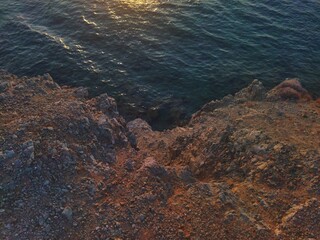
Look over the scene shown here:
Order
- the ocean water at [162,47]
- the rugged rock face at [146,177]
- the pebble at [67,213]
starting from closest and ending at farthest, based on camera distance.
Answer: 1. the pebble at [67,213]
2. the rugged rock face at [146,177]
3. the ocean water at [162,47]

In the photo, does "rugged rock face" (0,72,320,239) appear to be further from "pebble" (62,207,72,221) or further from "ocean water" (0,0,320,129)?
"ocean water" (0,0,320,129)

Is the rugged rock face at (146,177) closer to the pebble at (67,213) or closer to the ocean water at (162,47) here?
the pebble at (67,213)

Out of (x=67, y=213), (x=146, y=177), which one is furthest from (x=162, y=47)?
(x=67, y=213)

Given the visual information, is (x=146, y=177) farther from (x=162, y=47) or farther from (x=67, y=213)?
(x=162, y=47)

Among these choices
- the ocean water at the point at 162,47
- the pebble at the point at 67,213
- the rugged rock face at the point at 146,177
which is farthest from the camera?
the ocean water at the point at 162,47

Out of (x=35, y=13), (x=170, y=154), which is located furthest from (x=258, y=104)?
(x=35, y=13)

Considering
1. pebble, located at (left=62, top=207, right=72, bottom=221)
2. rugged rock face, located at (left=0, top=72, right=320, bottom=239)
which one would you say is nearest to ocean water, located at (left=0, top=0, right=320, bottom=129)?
rugged rock face, located at (left=0, top=72, right=320, bottom=239)

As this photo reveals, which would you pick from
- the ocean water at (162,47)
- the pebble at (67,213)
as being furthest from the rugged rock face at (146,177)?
the ocean water at (162,47)
